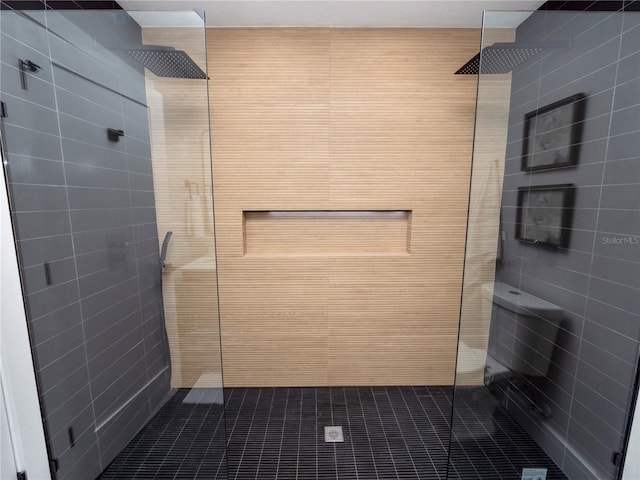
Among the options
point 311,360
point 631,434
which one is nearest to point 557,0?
point 631,434

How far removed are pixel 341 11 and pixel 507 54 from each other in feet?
2.89

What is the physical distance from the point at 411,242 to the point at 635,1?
130 centimetres

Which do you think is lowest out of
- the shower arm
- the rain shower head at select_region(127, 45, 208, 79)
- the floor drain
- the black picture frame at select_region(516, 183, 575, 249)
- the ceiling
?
the floor drain

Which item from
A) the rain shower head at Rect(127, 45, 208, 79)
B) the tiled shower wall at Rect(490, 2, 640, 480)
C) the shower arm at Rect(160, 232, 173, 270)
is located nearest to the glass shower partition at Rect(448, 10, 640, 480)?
the tiled shower wall at Rect(490, 2, 640, 480)

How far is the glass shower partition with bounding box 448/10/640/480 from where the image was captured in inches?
41.5

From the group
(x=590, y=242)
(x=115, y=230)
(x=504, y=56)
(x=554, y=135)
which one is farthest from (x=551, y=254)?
(x=115, y=230)

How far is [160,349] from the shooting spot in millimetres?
1271

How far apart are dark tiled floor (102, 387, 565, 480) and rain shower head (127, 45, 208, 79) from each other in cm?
135

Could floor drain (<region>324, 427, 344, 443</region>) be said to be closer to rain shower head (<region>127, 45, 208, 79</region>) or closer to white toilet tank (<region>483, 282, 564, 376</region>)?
white toilet tank (<region>483, 282, 564, 376</region>)

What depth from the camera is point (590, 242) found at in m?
1.13

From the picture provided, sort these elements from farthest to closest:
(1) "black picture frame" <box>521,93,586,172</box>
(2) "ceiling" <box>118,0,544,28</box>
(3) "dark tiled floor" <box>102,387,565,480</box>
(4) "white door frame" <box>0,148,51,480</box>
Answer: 1. (2) "ceiling" <box>118,0,544,28</box>
2. (3) "dark tiled floor" <box>102,387,565,480</box>
3. (1) "black picture frame" <box>521,93,586,172</box>
4. (4) "white door frame" <box>0,148,51,480</box>

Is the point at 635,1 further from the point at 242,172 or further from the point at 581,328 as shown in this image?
the point at 242,172

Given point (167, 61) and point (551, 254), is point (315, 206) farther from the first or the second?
point (551, 254)

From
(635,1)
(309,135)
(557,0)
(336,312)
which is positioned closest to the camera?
(635,1)
